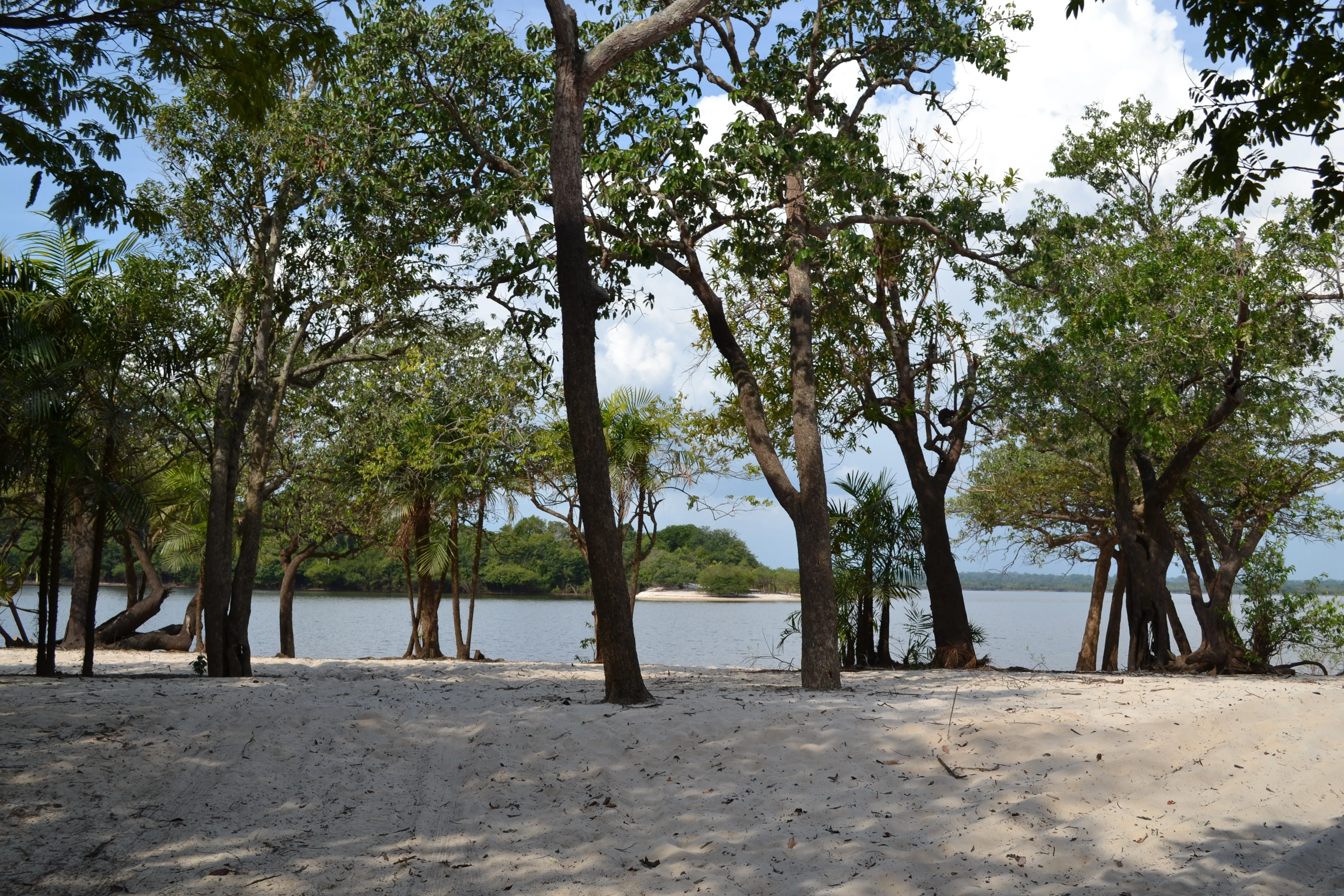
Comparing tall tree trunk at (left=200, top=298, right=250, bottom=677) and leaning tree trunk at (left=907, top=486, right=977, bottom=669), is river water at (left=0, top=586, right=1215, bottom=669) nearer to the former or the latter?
leaning tree trunk at (left=907, top=486, right=977, bottom=669)

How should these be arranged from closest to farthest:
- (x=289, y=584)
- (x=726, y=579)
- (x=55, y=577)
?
(x=55, y=577) → (x=289, y=584) → (x=726, y=579)

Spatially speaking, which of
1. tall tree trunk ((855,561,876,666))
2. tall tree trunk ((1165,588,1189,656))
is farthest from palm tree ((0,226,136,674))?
tall tree trunk ((1165,588,1189,656))

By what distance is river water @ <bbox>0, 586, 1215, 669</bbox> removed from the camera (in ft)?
72.3

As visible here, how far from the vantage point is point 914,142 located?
11562 millimetres

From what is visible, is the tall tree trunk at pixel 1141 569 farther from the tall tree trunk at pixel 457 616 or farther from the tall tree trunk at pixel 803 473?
the tall tree trunk at pixel 457 616

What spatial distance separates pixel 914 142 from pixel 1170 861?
30.3 feet

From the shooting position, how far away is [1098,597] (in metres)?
18.2

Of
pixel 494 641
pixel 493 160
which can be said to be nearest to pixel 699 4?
pixel 493 160

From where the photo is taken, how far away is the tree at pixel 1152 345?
10.7 metres

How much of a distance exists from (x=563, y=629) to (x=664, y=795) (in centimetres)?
3139

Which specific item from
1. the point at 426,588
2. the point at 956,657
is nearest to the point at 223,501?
the point at 426,588

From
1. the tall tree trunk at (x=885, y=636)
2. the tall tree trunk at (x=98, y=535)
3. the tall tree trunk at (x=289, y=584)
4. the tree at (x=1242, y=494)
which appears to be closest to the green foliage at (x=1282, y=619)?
the tree at (x=1242, y=494)

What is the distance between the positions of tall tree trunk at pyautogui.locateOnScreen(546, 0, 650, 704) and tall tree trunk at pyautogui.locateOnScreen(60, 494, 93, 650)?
1150 cm

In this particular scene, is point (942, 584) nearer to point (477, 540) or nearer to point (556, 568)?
point (477, 540)
